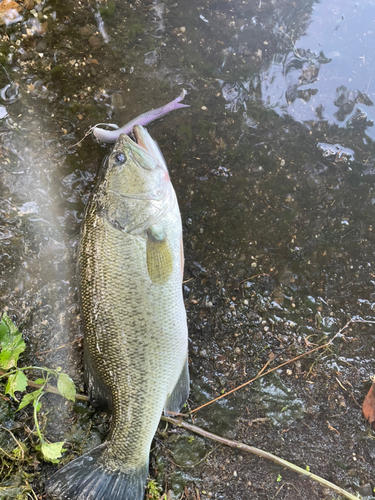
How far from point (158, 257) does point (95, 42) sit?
196 centimetres

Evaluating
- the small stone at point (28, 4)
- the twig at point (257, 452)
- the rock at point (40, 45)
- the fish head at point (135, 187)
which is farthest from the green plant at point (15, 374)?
the small stone at point (28, 4)

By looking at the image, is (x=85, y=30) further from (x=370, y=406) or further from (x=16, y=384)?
(x=370, y=406)

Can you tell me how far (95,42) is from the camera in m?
2.52

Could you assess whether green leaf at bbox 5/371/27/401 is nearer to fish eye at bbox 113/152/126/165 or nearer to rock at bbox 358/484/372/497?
fish eye at bbox 113/152/126/165

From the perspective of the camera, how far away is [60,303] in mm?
2547

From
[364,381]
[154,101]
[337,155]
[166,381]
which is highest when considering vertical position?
[154,101]

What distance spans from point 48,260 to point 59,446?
1407 mm

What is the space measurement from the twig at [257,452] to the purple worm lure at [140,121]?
2.36 metres

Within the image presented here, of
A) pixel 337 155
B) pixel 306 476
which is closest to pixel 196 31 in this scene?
pixel 337 155

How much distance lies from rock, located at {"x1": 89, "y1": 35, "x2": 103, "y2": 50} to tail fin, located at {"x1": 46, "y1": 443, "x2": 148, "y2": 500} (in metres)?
3.17

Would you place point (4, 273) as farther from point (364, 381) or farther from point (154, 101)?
point (364, 381)

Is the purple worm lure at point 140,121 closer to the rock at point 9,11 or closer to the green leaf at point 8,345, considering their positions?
the rock at point 9,11

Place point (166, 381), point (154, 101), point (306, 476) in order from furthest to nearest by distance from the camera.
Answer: point (154, 101)
point (306, 476)
point (166, 381)

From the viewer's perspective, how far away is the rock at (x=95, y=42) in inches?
99.3
